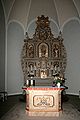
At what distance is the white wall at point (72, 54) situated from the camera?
47.0ft

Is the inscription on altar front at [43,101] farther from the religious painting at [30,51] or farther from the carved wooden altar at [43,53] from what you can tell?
the religious painting at [30,51]

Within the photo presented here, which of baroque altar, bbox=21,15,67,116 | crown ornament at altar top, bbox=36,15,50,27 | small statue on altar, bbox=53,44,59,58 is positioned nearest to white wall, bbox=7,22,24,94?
baroque altar, bbox=21,15,67,116

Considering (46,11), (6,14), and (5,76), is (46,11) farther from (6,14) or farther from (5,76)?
(5,76)

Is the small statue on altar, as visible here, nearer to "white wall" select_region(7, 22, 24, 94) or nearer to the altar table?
"white wall" select_region(7, 22, 24, 94)

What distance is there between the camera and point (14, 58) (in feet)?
48.2

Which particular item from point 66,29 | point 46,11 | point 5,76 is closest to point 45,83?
point 5,76

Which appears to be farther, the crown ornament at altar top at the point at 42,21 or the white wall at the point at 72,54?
the white wall at the point at 72,54

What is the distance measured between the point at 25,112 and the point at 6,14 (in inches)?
297

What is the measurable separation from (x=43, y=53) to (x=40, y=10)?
3116mm

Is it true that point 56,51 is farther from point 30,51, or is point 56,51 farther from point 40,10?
point 40,10

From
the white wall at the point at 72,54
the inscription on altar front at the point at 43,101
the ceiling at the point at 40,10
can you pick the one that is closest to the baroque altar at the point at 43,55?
the white wall at the point at 72,54

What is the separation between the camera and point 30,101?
858 centimetres

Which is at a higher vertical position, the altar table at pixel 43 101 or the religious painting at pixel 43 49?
the religious painting at pixel 43 49

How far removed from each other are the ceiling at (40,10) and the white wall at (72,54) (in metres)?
0.57
